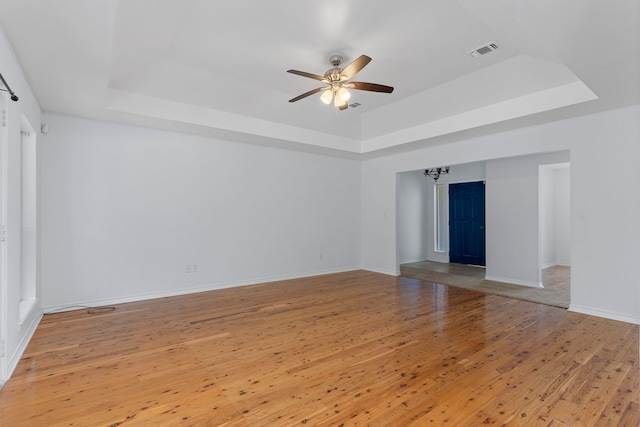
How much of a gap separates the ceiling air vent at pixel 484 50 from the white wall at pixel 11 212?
413 cm

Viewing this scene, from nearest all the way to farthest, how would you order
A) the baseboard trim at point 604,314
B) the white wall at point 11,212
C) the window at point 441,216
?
the white wall at point 11,212 → the baseboard trim at point 604,314 → the window at point 441,216

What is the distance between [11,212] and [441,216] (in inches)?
325

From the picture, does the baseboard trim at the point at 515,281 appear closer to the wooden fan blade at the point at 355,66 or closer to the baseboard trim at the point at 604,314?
the baseboard trim at the point at 604,314

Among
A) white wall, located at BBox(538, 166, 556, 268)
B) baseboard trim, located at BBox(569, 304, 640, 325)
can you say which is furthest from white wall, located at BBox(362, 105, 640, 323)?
white wall, located at BBox(538, 166, 556, 268)

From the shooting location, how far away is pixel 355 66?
295 cm

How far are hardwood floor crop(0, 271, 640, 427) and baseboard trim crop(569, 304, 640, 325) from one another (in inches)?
6.3

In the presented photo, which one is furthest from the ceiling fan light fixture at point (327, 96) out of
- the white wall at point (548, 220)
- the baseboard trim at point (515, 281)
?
the white wall at point (548, 220)

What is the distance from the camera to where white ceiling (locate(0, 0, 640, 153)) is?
217 cm

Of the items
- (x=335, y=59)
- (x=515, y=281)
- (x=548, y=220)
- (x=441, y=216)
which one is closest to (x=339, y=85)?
(x=335, y=59)

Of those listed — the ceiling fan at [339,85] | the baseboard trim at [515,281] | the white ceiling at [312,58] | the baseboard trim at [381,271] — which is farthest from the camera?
the baseboard trim at [381,271]

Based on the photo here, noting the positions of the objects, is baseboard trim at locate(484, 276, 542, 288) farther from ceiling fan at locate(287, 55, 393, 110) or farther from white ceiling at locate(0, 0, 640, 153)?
ceiling fan at locate(287, 55, 393, 110)

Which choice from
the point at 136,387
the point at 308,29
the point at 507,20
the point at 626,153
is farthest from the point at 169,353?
the point at 626,153

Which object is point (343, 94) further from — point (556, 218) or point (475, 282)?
point (556, 218)

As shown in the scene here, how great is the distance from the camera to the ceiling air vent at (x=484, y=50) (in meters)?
3.26
